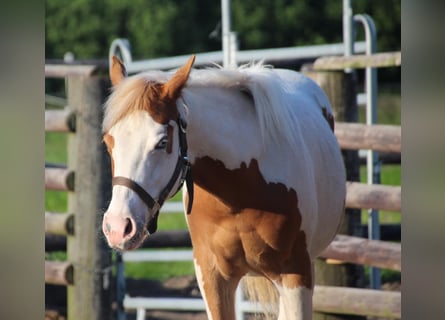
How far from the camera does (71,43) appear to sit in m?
22.6

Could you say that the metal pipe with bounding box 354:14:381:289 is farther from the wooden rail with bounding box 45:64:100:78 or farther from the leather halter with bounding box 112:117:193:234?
the leather halter with bounding box 112:117:193:234

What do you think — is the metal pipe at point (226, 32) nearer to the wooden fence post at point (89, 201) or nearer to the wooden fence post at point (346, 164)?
the wooden fence post at point (346, 164)

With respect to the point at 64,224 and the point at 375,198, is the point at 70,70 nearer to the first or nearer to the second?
the point at 64,224

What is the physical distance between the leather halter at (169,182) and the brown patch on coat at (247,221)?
19cm

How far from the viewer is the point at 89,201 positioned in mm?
5352

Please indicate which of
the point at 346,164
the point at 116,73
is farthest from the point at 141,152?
the point at 346,164

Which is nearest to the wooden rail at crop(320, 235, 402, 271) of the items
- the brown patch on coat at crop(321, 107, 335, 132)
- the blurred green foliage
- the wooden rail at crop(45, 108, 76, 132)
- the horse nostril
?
the brown patch on coat at crop(321, 107, 335, 132)

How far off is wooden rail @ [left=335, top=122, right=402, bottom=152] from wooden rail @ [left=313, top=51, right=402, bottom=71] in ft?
1.08

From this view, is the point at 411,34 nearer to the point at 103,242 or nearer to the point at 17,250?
the point at 17,250

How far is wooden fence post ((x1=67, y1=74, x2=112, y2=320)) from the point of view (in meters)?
5.31

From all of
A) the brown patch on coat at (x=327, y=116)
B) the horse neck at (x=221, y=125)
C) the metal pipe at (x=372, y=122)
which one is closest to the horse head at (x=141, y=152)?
the horse neck at (x=221, y=125)

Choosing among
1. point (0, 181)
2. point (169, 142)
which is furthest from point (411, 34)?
point (169, 142)

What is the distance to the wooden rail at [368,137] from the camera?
4.83 meters

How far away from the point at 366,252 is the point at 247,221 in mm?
1782
